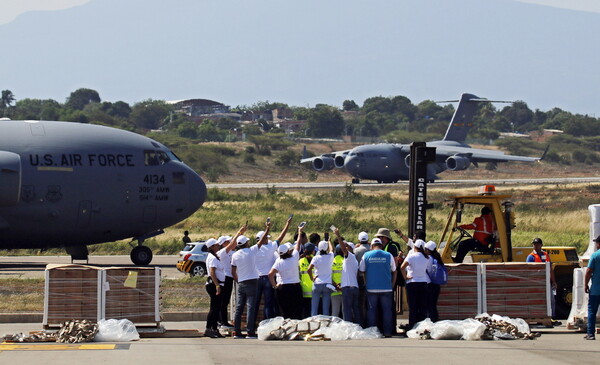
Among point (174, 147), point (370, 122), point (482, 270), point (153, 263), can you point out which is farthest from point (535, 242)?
point (370, 122)

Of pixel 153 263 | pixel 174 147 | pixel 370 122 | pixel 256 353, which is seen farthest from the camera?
pixel 370 122

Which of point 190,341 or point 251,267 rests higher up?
point 251,267

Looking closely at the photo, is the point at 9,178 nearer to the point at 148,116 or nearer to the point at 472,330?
the point at 472,330

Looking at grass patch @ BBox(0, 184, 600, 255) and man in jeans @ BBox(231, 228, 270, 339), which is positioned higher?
man in jeans @ BBox(231, 228, 270, 339)

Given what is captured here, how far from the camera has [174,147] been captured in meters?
109

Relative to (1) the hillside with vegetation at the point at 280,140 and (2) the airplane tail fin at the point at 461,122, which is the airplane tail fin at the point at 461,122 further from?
(1) the hillside with vegetation at the point at 280,140

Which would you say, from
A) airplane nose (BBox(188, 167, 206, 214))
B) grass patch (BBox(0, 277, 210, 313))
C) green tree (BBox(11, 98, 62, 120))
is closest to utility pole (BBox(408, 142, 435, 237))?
grass patch (BBox(0, 277, 210, 313))

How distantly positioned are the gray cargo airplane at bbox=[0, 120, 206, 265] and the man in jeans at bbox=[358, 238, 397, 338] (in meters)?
12.6

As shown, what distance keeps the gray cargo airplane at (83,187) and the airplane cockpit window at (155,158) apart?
3 centimetres

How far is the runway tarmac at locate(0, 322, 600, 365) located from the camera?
44.5ft

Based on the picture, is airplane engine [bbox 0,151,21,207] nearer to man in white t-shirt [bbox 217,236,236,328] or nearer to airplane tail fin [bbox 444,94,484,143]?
man in white t-shirt [bbox 217,236,236,328]

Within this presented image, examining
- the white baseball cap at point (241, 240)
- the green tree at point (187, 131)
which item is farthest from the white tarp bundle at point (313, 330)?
the green tree at point (187, 131)

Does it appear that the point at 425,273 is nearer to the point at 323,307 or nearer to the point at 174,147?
the point at 323,307

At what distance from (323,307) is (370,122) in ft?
557
